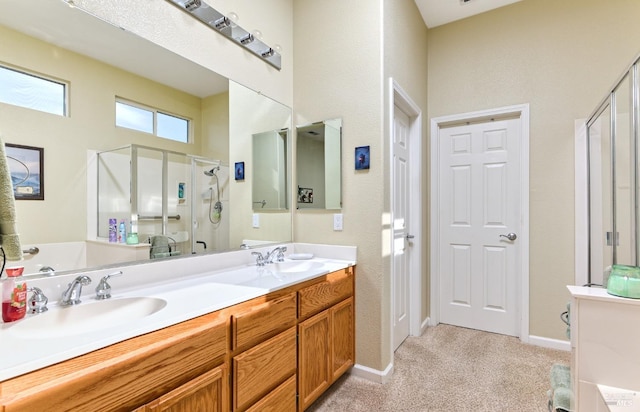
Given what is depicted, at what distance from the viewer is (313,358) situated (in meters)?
1.79

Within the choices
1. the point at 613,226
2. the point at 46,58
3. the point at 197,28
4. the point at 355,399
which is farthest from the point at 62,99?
the point at 613,226

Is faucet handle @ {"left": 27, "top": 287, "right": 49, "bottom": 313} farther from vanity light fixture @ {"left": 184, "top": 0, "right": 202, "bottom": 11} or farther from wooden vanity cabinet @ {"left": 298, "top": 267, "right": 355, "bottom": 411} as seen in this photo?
vanity light fixture @ {"left": 184, "top": 0, "right": 202, "bottom": 11}

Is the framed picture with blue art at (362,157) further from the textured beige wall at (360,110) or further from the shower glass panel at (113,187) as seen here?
the shower glass panel at (113,187)

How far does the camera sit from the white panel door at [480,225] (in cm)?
294

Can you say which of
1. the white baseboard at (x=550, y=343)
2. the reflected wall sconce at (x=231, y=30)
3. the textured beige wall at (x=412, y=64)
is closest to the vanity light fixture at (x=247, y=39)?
the reflected wall sconce at (x=231, y=30)

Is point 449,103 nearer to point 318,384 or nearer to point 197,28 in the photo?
point 197,28

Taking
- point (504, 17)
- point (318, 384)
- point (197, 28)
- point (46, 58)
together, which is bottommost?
point (318, 384)

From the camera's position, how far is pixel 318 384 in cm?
183

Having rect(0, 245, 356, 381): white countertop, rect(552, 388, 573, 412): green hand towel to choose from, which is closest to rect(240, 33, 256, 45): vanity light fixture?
rect(0, 245, 356, 381): white countertop

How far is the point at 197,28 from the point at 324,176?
1253 mm

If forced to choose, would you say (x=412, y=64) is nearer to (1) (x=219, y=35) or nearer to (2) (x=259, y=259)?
(1) (x=219, y=35)

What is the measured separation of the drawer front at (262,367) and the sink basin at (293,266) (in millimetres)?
545

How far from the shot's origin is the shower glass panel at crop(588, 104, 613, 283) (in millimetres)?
2141

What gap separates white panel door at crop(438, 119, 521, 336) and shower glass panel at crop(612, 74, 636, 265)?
94 cm
